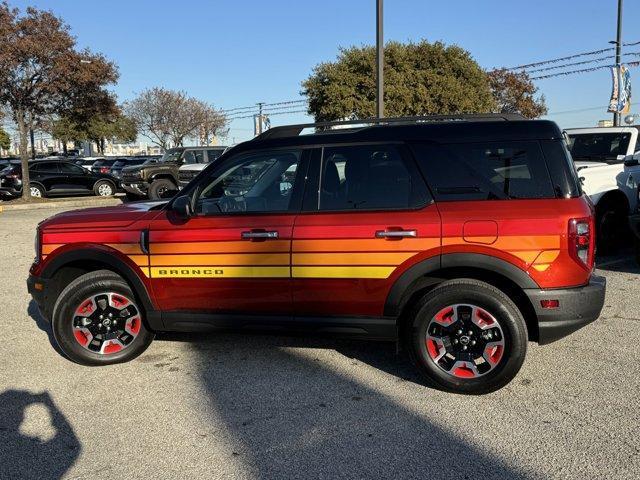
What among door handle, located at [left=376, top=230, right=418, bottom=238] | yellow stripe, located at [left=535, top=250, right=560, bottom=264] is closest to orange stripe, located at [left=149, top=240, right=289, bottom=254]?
door handle, located at [left=376, top=230, right=418, bottom=238]

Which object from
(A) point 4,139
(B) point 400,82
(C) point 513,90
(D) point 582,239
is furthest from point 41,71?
Answer: (A) point 4,139

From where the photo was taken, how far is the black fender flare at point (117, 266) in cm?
431

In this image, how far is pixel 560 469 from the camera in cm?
293

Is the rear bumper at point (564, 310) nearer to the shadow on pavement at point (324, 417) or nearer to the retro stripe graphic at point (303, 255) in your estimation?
the retro stripe graphic at point (303, 255)

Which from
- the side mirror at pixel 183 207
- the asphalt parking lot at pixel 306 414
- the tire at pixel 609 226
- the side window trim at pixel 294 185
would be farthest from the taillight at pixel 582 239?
the tire at pixel 609 226

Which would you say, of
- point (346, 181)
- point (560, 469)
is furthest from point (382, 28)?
point (560, 469)

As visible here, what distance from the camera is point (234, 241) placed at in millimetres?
4066

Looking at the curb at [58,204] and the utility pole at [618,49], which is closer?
the curb at [58,204]

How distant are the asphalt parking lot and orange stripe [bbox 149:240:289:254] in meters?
0.97

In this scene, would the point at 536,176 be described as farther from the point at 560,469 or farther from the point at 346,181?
the point at 560,469

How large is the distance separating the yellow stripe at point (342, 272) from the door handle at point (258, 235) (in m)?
0.28

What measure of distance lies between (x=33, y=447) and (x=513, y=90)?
44.0 meters

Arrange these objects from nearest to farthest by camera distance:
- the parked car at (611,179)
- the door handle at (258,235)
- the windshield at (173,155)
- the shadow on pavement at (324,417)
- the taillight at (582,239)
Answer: the shadow on pavement at (324,417)
the taillight at (582,239)
the door handle at (258,235)
the parked car at (611,179)
the windshield at (173,155)

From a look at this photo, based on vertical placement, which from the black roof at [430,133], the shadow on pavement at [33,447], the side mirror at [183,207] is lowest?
the shadow on pavement at [33,447]
